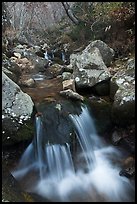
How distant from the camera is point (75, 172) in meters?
4.79

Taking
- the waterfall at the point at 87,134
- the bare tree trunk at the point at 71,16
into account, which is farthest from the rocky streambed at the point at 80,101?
the bare tree trunk at the point at 71,16

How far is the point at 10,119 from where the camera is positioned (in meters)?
4.65

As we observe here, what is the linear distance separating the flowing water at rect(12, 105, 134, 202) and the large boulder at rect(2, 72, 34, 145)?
15.1 inches

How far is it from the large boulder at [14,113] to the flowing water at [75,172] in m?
0.38

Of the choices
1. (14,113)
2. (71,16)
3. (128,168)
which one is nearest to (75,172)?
(128,168)

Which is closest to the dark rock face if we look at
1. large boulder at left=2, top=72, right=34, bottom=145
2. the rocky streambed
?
the rocky streambed

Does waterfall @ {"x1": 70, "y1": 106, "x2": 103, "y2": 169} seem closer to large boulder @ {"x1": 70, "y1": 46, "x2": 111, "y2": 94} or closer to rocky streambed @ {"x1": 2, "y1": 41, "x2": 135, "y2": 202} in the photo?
rocky streambed @ {"x1": 2, "y1": 41, "x2": 135, "y2": 202}

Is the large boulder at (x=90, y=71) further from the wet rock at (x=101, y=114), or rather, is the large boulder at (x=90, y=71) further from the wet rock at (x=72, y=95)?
the wet rock at (x=101, y=114)

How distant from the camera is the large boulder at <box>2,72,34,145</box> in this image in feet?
15.2

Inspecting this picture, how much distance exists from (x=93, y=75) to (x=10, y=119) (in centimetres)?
270

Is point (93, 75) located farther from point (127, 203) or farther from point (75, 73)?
point (127, 203)

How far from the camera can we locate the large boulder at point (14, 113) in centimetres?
463

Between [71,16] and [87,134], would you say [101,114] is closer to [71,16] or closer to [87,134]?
[87,134]

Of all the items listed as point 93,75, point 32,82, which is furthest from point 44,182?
point 32,82
